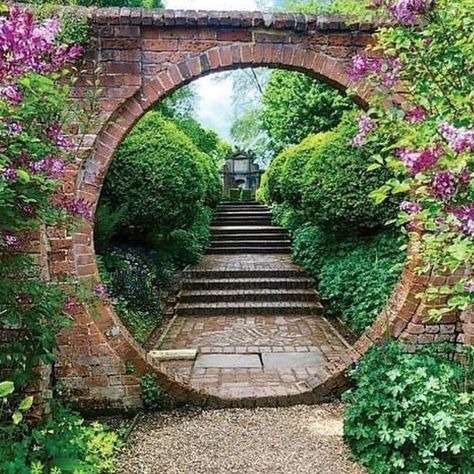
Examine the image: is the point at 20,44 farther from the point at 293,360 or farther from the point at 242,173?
the point at 242,173

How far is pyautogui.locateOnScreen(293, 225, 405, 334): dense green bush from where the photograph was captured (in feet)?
18.6

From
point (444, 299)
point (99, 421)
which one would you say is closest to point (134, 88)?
point (99, 421)

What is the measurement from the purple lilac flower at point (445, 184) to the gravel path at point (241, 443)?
175 cm

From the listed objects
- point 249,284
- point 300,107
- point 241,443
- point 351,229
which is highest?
point 300,107

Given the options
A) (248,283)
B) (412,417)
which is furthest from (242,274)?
(412,417)

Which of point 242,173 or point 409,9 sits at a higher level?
point 409,9

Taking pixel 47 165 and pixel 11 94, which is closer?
pixel 11 94

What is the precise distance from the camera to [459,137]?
203cm

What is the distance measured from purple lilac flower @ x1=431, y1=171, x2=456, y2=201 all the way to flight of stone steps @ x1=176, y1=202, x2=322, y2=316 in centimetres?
538

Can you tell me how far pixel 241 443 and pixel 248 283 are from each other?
188 inches

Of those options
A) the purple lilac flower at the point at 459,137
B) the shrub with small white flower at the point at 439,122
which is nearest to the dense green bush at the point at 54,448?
the shrub with small white flower at the point at 439,122

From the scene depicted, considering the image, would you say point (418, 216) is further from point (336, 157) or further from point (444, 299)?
point (336, 157)

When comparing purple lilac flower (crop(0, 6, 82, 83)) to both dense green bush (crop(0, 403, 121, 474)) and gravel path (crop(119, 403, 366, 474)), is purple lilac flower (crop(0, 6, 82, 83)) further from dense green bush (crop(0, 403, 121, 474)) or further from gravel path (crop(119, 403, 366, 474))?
gravel path (crop(119, 403, 366, 474))

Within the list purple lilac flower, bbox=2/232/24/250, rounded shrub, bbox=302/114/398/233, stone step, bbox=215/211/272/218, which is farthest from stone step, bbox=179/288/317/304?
stone step, bbox=215/211/272/218
